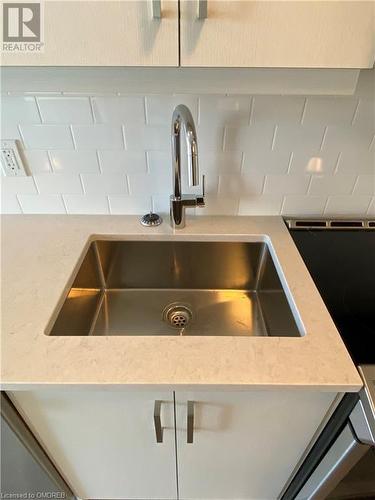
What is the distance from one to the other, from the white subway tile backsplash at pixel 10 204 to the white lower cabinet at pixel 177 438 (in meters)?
0.69

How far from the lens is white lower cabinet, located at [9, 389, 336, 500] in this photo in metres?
0.68

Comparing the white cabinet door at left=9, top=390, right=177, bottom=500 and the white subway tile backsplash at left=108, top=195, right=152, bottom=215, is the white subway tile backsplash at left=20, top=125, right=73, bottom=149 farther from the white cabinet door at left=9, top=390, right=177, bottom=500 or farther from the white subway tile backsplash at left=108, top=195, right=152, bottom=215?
the white cabinet door at left=9, top=390, right=177, bottom=500

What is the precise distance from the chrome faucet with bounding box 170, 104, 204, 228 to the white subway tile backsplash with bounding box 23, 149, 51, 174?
1.49 feet

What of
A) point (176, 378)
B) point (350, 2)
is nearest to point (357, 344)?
point (176, 378)

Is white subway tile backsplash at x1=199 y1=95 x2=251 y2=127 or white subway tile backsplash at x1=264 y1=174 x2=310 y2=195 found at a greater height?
white subway tile backsplash at x1=199 y1=95 x2=251 y2=127

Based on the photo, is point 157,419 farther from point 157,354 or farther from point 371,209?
point 371,209

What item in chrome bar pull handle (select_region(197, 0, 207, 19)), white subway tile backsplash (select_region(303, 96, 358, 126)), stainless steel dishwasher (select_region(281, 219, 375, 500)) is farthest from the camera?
white subway tile backsplash (select_region(303, 96, 358, 126))

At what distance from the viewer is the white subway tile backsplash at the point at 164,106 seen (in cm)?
88

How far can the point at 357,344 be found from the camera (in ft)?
2.24

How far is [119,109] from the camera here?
901 mm

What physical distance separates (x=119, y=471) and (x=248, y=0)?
4.11 ft

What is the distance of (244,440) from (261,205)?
0.75 meters

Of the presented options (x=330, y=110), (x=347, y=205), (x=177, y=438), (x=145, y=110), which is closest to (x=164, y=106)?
(x=145, y=110)

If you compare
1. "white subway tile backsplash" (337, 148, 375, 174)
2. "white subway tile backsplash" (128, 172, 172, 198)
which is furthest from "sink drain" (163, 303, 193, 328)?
"white subway tile backsplash" (337, 148, 375, 174)
